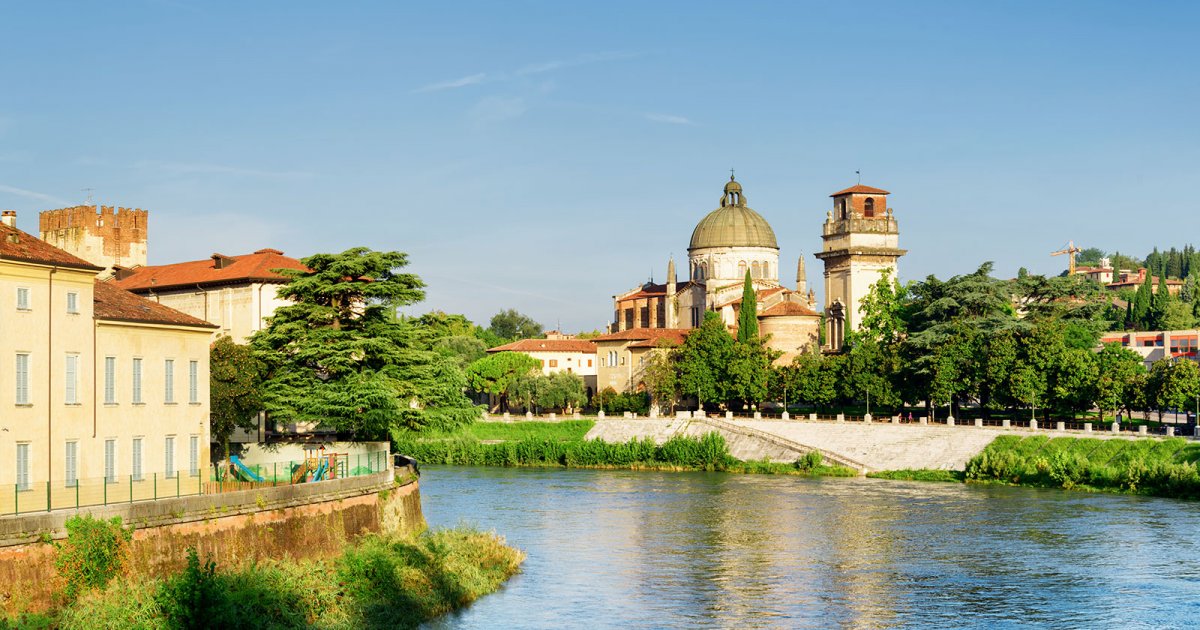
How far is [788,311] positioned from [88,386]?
80452mm

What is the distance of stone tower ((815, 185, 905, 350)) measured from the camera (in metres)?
105

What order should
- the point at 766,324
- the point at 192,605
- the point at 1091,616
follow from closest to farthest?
the point at 192,605, the point at 1091,616, the point at 766,324

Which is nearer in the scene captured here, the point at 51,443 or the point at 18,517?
the point at 18,517

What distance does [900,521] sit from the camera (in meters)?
49.2

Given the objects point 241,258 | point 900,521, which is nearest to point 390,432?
point 900,521

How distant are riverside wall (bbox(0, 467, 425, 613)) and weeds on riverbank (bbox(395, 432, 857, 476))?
135ft

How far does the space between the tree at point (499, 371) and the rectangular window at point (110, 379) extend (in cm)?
7935

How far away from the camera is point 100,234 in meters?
73.5

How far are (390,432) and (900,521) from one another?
17680 millimetres

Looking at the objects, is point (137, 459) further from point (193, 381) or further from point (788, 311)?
point (788, 311)

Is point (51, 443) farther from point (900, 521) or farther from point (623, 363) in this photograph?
point (623, 363)

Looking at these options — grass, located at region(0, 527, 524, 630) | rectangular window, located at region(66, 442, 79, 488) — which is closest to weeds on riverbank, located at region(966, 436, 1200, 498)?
grass, located at region(0, 527, 524, 630)

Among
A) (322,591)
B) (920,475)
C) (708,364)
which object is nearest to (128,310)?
(322,591)

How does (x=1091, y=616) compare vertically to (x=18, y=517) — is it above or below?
below
